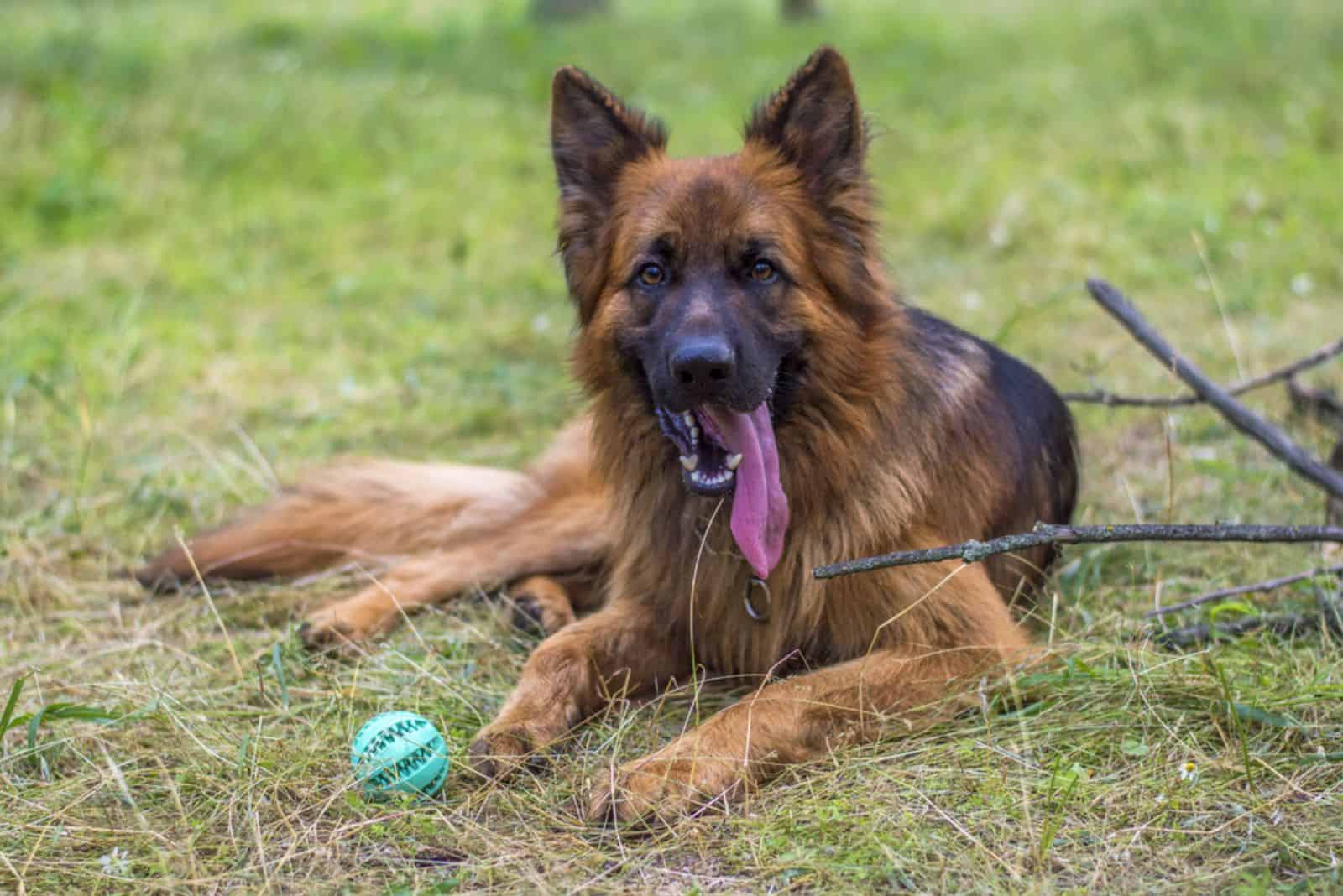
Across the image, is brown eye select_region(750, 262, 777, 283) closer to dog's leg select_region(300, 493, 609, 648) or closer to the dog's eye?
the dog's eye

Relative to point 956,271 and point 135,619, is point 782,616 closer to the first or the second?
point 135,619

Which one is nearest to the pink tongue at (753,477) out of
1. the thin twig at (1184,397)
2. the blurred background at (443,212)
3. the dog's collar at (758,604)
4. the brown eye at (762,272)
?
the dog's collar at (758,604)

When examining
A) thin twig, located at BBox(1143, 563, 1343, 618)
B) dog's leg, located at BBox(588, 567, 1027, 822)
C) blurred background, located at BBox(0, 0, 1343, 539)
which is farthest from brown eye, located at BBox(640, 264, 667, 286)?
blurred background, located at BBox(0, 0, 1343, 539)

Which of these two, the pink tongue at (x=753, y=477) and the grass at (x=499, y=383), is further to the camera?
the pink tongue at (x=753, y=477)

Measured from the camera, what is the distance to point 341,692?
3896 mm

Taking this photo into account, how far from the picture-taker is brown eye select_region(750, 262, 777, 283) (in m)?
3.93

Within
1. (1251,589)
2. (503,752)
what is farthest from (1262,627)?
(503,752)

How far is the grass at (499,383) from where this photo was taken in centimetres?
310

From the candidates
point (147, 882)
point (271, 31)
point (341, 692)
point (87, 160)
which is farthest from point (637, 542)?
point (271, 31)

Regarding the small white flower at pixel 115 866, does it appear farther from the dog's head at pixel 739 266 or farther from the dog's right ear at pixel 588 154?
the dog's right ear at pixel 588 154

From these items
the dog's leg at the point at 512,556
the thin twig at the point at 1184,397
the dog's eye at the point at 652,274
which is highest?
the dog's eye at the point at 652,274

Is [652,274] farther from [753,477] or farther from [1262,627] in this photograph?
[1262,627]

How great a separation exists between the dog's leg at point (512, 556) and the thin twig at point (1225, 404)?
7.15 ft

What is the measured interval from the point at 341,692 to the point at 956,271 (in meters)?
6.30
